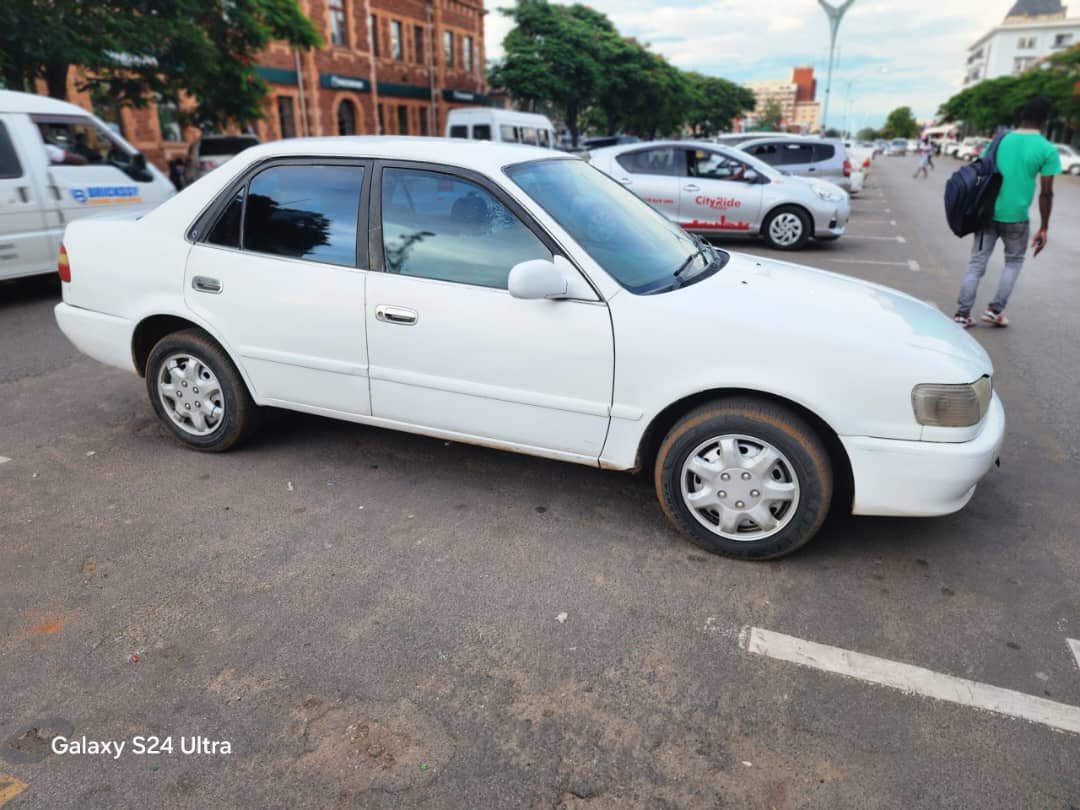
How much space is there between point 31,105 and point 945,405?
29.7 feet

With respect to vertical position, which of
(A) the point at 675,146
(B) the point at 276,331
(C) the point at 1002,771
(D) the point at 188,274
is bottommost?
(C) the point at 1002,771

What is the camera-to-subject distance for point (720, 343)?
3.09 meters

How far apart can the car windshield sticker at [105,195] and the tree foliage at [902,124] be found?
191m

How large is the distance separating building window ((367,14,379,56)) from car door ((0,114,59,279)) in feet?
102

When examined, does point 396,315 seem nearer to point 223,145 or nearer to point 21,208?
point 21,208

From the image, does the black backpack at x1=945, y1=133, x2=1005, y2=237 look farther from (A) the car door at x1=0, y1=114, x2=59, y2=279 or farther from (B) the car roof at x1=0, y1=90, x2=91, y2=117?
(B) the car roof at x1=0, y1=90, x2=91, y2=117

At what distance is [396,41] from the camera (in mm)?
38125

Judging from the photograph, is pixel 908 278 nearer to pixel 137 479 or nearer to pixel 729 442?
pixel 729 442

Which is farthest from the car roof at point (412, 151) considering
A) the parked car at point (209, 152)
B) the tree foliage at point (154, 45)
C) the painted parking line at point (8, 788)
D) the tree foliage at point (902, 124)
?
the tree foliage at point (902, 124)

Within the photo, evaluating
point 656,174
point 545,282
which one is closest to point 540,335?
point 545,282

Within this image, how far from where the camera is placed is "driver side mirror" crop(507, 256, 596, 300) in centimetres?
311

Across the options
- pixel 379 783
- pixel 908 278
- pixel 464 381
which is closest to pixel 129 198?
pixel 464 381

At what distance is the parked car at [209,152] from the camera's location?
19000mm

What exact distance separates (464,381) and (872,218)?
1645cm
